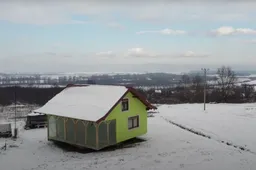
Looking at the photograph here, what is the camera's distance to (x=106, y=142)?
19.5 m

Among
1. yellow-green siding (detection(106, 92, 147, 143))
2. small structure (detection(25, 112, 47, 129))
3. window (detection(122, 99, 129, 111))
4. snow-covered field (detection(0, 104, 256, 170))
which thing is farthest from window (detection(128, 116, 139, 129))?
small structure (detection(25, 112, 47, 129))

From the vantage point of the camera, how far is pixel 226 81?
2849 inches

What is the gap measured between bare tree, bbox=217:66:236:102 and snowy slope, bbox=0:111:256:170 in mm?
50044

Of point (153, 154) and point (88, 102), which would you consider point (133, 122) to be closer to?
point (88, 102)

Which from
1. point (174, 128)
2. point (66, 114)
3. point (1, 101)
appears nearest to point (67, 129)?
point (66, 114)

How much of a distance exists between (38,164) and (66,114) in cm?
493

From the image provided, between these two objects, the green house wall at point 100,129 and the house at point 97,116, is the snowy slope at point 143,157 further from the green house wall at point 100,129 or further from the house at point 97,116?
the house at point 97,116

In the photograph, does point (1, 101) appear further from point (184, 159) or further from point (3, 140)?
point (184, 159)

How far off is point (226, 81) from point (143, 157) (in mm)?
61199

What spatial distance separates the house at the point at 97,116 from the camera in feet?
63.3

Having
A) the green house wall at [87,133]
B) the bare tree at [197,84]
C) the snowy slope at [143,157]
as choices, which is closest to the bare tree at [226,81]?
the bare tree at [197,84]

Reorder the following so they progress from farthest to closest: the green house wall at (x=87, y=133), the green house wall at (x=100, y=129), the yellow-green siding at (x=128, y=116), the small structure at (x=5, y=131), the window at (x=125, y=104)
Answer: the small structure at (x=5, y=131)
the window at (x=125, y=104)
the yellow-green siding at (x=128, y=116)
the green house wall at (x=100, y=129)
the green house wall at (x=87, y=133)

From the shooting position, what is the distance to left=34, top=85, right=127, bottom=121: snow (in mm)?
19344

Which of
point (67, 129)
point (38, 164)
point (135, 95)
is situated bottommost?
point (38, 164)
